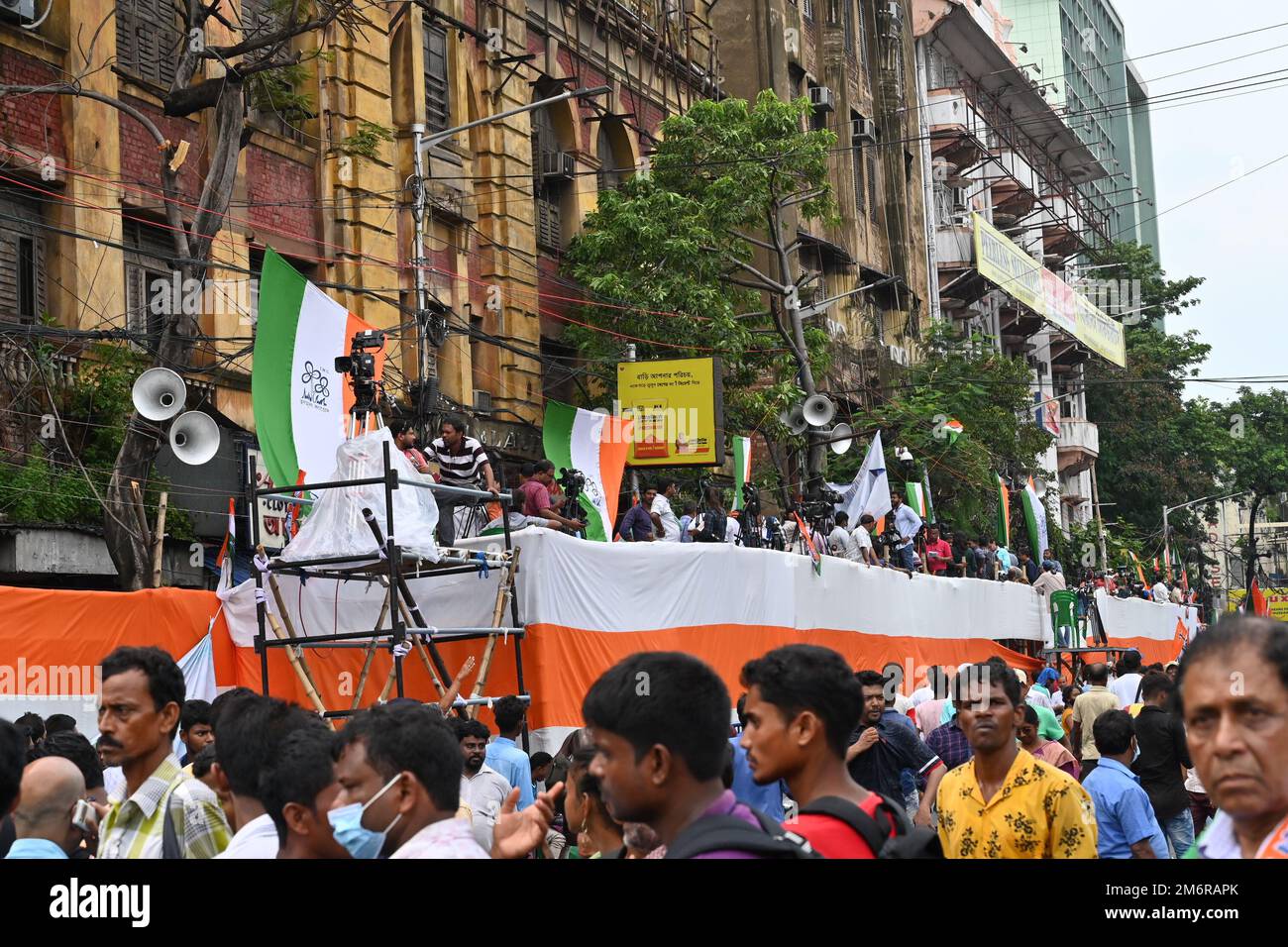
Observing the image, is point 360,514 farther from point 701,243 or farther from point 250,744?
point 701,243

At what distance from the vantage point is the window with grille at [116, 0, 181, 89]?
A: 20188mm

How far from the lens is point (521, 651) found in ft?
45.4

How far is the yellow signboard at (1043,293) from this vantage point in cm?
4997

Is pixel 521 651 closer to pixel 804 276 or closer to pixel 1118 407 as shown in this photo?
pixel 804 276

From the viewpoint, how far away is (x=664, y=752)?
378cm

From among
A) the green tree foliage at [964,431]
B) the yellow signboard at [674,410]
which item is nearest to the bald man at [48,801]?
the yellow signboard at [674,410]

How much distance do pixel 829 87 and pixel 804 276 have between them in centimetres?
1227

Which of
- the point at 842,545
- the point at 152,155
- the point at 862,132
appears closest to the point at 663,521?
the point at 842,545

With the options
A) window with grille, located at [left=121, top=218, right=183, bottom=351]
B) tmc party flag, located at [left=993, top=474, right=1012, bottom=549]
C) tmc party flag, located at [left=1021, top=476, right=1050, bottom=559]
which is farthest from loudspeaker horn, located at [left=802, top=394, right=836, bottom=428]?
window with grille, located at [left=121, top=218, right=183, bottom=351]

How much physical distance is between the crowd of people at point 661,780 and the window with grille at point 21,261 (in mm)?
11711

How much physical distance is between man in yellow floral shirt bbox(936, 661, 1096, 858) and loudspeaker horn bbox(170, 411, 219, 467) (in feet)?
38.5

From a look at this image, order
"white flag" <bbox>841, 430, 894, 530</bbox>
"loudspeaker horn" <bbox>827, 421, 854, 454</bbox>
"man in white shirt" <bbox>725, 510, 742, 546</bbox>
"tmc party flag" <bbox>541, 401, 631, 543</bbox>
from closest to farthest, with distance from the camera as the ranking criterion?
1. "tmc party flag" <bbox>541, 401, 631, 543</bbox>
2. "man in white shirt" <bbox>725, 510, 742, 546</bbox>
3. "white flag" <bbox>841, 430, 894, 530</bbox>
4. "loudspeaker horn" <bbox>827, 421, 854, 454</bbox>

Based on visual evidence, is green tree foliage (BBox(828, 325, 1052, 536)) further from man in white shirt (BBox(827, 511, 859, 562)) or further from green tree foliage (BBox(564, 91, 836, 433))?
man in white shirt (BBox(827, 511, 859, 562))

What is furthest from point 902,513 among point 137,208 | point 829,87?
point 829,87
